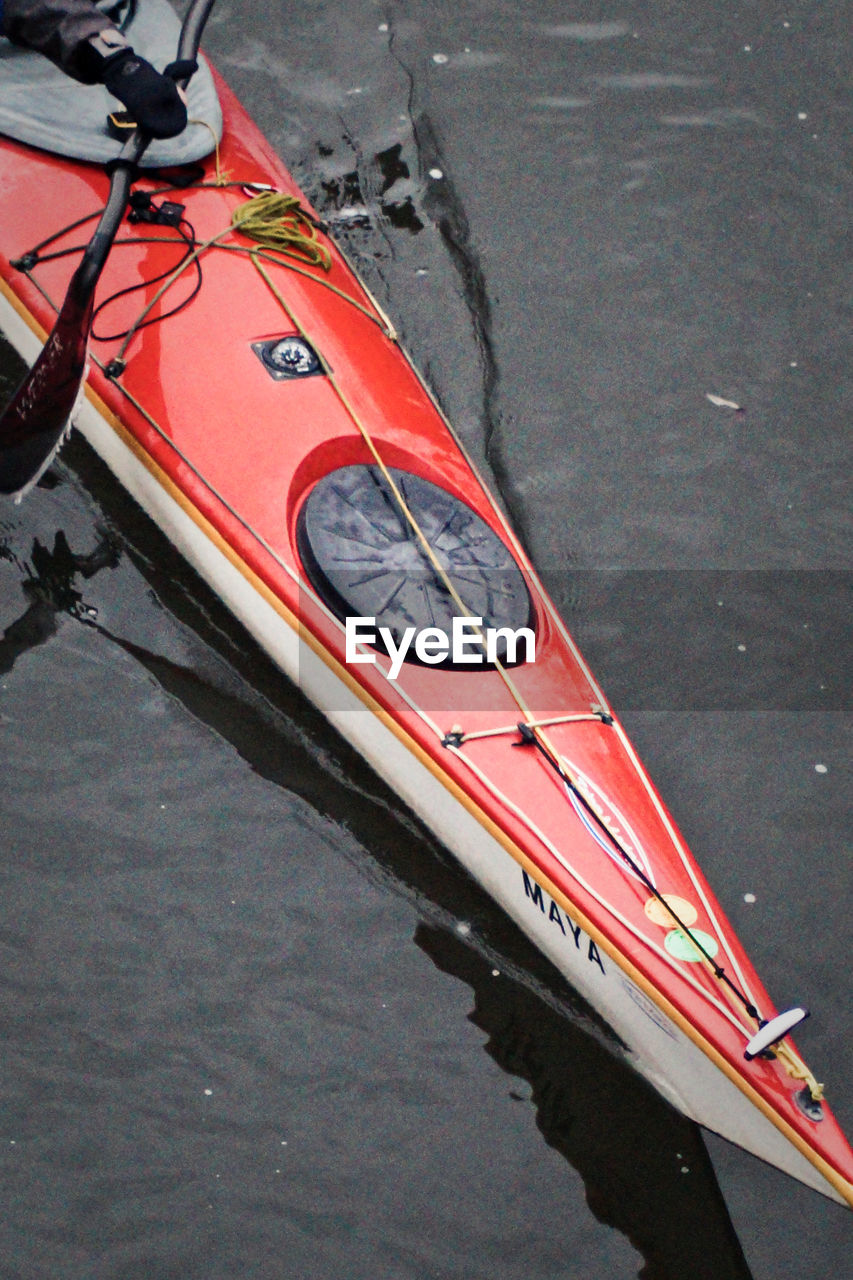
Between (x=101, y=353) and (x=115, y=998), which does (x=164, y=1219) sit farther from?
(x=101, y=353)

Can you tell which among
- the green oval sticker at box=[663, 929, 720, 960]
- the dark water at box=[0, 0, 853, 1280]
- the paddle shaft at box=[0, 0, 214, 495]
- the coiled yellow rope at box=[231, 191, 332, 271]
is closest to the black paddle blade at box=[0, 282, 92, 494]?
the paddle shaft at box=[0, 0, 214, 495]

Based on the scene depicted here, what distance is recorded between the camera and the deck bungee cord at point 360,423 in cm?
303

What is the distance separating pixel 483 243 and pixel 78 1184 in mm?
3721

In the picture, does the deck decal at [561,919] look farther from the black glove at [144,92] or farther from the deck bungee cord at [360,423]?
the black glove at [144,92]

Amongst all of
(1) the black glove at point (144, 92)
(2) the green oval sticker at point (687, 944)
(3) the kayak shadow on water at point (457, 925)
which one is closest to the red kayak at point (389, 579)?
(2) the green oval sticker at point (687, 944)

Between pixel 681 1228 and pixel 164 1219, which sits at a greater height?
pixel 164 1219

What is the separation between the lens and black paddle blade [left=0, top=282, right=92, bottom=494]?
367cm

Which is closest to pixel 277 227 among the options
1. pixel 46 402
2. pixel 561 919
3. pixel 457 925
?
pixel 46 402

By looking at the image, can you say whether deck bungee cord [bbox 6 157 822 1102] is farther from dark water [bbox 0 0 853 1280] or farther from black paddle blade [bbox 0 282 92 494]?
dark water [bbox 0 0 853 1280]

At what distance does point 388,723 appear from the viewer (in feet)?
11.3

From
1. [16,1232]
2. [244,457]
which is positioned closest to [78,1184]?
[16,1232]

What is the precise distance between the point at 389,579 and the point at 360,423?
54 centimetres

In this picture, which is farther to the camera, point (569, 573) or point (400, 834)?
point (569, 573)

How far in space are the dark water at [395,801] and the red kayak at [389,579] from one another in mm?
219
